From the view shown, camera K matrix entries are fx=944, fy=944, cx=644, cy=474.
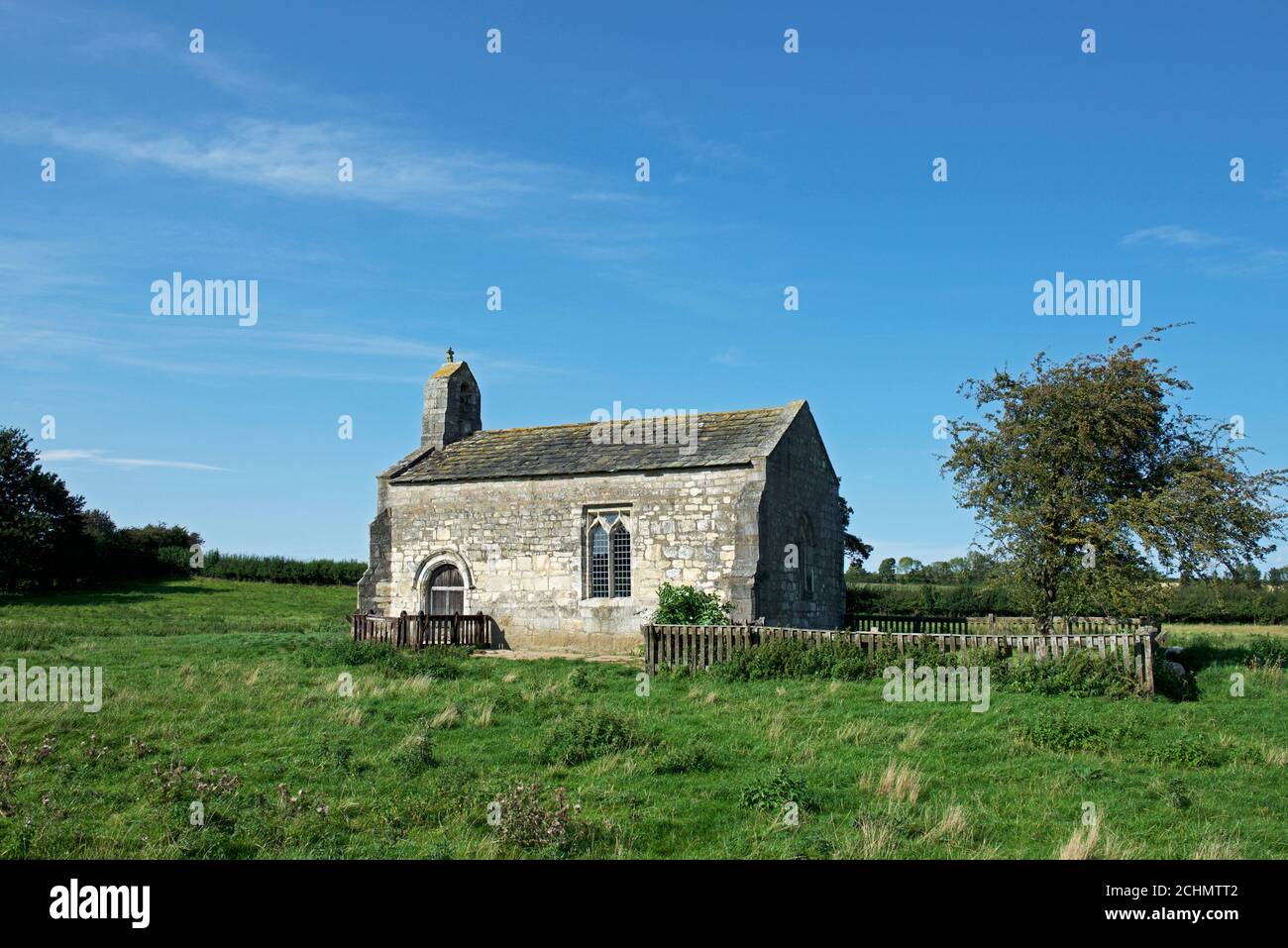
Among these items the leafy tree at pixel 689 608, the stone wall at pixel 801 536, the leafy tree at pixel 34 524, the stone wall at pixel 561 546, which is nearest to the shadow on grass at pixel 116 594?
the leafy tree at pixel 34 524

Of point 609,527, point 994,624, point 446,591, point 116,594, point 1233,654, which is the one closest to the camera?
point 1233,654

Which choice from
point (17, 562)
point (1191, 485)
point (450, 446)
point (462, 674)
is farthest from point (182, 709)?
point (17, 562)

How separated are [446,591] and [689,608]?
31.3 ft

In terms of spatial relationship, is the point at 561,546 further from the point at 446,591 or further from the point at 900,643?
the point at 900,643

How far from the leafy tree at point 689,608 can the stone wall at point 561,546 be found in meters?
0.57

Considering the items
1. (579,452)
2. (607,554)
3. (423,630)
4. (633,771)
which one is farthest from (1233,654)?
(423,630)

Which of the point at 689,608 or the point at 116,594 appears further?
the point at 116,594

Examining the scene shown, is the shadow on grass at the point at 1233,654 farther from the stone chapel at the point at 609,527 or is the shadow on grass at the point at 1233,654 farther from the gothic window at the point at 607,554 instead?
the gothic window at the point at 607,554

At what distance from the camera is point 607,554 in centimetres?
2733

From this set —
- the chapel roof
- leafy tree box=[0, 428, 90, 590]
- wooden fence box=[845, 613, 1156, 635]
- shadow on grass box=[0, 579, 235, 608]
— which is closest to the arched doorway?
the chapel roof

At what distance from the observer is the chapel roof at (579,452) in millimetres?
26312
